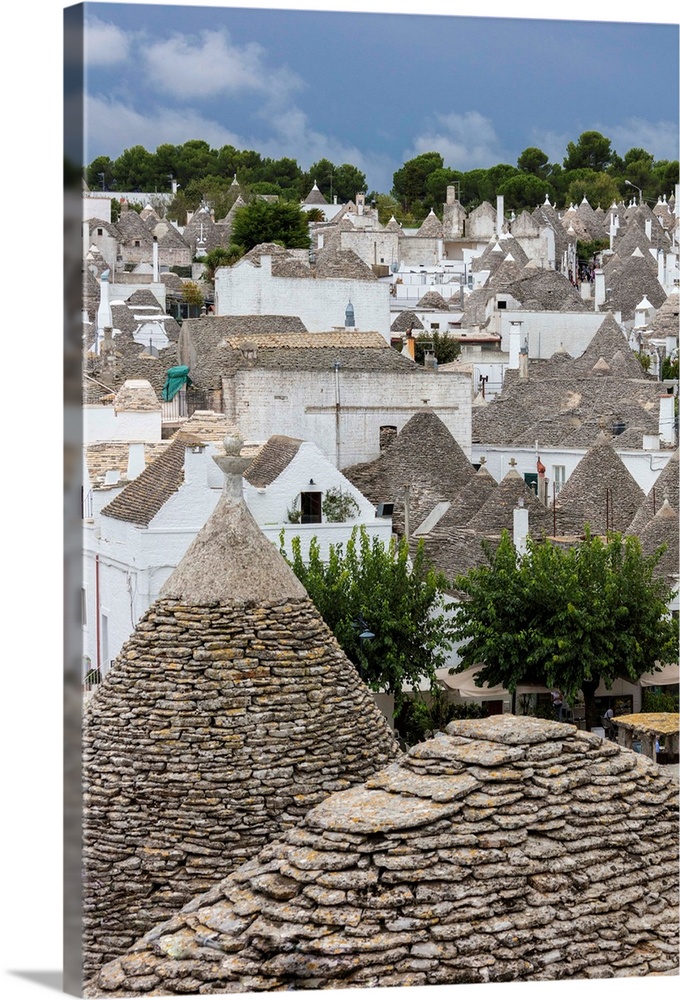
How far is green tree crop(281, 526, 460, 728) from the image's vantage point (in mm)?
18797

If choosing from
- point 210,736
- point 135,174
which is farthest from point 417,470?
point 210,736

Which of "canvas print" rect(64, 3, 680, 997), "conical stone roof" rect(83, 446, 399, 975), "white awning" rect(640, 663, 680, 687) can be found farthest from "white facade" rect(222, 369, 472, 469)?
"conical stone roof" rect(83, 446, 399, 975)

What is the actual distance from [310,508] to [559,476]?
8.28 meters

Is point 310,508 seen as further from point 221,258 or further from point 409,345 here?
point 221,258

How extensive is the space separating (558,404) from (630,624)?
12461mm

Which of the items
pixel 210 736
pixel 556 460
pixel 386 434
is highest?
pixel 386 434

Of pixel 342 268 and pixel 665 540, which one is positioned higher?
pixel 342 268

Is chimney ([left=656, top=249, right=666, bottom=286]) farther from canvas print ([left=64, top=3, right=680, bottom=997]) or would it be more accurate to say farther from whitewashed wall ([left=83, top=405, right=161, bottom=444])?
whitewashed wall ([left=83, top=405, right=161, bottom=444])

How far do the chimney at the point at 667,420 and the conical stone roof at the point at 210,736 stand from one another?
16.2 meters

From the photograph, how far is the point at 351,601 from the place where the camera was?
750 inches

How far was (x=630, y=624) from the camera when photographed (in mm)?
19969

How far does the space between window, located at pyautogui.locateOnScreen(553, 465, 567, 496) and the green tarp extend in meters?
5.17

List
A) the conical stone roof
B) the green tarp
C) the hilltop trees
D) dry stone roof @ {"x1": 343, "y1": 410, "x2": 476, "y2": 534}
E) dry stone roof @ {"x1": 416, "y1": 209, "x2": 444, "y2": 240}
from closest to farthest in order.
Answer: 1. the conical stone roof
2. dry stone roof @ {"x1": 343, "y1": 410, "x2": 476, "y2": 534}
3. the hilltop trees
4. the green tarp
5. dry stone roof @ {"x1": 416, "y1": 209, "x2": 444, "y2": 240}

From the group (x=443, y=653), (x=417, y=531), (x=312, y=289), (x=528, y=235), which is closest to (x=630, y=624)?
(x=443, y=653)
